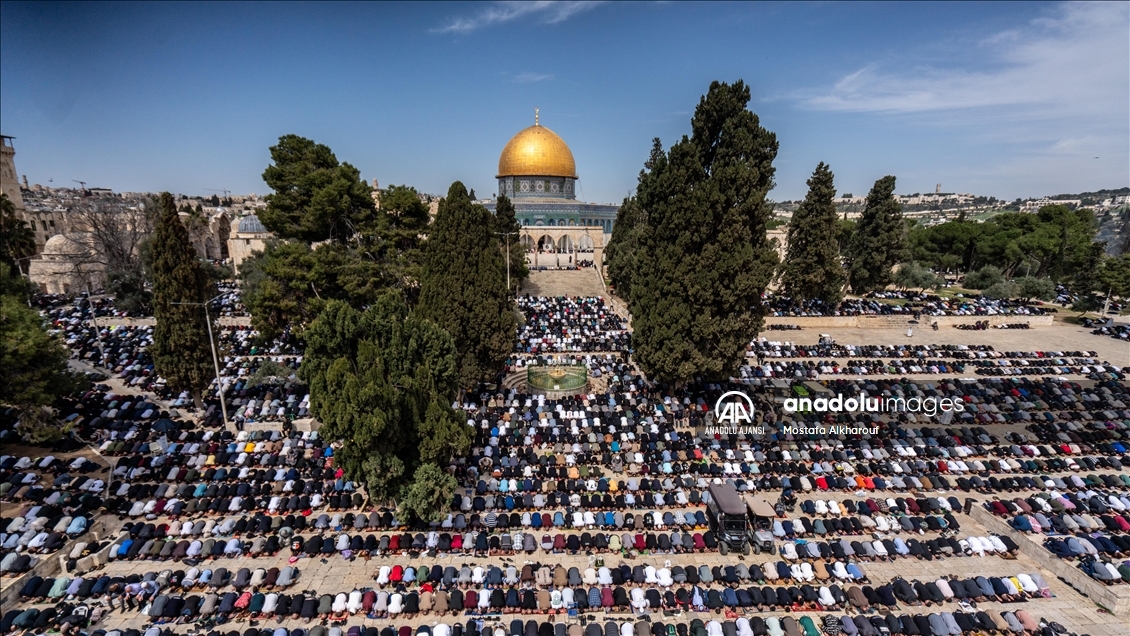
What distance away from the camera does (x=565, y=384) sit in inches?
889

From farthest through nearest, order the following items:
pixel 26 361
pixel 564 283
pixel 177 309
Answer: pixel 564 283 → pixel 177 309 → pixel 26 361

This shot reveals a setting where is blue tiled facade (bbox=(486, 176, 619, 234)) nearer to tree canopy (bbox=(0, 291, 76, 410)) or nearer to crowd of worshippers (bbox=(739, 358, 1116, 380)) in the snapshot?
crowd of worshippers (bbox=(739, 358, 1116, 380))

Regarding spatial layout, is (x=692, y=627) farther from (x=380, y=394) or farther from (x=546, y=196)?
(x=546, y=196)

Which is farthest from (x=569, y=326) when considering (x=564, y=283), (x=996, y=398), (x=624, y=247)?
(x=996, y=398)

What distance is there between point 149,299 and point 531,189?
40584mm

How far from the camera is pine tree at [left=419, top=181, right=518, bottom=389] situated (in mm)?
19562

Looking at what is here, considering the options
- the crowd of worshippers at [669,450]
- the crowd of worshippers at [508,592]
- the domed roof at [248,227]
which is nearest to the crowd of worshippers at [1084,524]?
the crowd of worshippers at [669,450]

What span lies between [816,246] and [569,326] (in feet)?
57.0

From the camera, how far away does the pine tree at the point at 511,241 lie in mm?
38188

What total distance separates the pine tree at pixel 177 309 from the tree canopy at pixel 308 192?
11.3 ft

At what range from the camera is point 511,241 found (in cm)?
4031

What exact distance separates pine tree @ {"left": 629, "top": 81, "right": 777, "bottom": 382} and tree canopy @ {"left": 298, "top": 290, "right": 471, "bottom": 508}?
8.97 metres

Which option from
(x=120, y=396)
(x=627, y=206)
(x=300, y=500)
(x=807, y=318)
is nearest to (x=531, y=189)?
(x=627, y=206)

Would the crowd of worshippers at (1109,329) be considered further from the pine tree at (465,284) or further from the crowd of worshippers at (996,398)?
the pine tree at (465,284)
